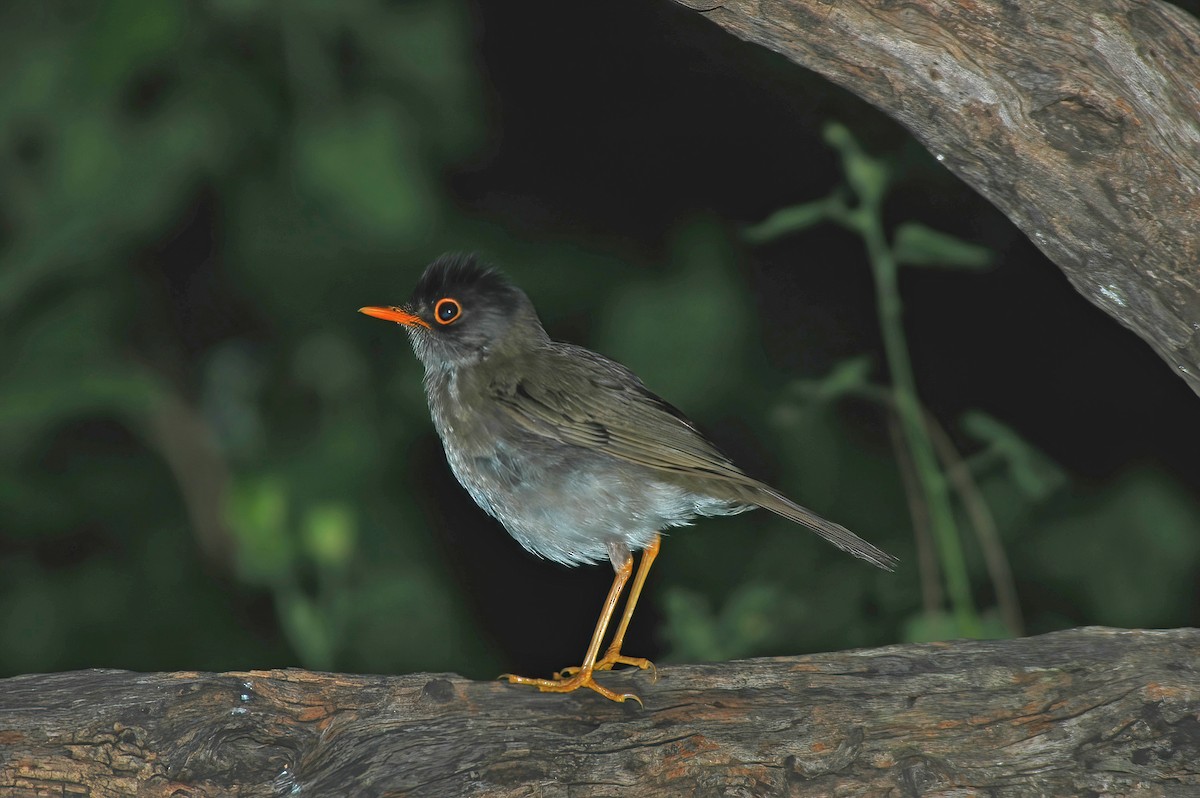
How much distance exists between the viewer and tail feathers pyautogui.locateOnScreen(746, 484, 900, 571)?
391 centimetres

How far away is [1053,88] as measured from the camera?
10.9 feet

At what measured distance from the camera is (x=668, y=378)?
17.3 ft

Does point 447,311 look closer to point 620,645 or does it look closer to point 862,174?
point 620,645

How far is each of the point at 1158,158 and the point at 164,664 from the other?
4350 mm

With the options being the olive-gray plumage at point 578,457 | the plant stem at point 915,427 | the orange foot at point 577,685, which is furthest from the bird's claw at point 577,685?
the plant stem at point 915,427

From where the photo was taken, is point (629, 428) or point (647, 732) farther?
point (629, 428)

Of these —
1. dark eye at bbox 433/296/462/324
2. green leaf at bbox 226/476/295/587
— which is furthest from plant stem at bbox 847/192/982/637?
green leaf at bbox 226/476/295/587

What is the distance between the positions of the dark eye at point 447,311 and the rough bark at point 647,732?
1311 mm

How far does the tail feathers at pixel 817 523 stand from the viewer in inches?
154

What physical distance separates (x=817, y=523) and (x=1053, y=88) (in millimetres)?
1377

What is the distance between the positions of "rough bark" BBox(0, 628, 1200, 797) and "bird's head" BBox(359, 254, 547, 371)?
4.05ft

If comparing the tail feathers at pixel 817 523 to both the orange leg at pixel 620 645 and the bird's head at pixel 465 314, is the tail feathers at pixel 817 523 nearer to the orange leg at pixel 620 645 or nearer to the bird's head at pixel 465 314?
the orange leg at pixel 620 645

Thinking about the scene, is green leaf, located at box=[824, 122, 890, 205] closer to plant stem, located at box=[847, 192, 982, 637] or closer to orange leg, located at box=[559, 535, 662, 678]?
plant stem, located at box=[847, 192, 982, 637]

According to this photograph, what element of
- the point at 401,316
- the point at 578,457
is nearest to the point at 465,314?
the point at 401,316
